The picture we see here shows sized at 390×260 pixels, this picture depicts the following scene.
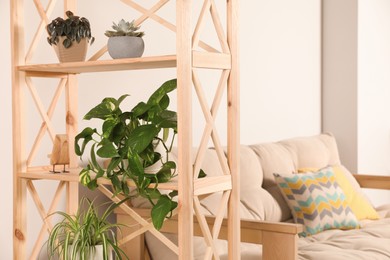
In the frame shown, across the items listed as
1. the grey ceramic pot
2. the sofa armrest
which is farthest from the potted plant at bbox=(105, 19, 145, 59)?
the sofa armrest

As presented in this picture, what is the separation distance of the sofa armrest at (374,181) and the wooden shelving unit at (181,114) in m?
2.00

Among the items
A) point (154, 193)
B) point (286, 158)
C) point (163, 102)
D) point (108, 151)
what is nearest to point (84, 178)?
point (108, 151)

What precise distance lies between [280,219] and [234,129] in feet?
4.58

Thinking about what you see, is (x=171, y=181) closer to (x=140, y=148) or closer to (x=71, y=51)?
(x=140, y=148)

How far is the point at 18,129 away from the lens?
2.67 metres

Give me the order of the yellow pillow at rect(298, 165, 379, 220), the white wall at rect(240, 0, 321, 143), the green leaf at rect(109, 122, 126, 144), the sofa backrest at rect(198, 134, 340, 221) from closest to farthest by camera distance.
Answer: the green leaf at rect(109, 122, 126, 144), the sofa backrest at rect(198, 134, 340, 221), the yellow pillow at rect(298, 165, 379, 220), the white wall at rect(240, 0, 321, 143)

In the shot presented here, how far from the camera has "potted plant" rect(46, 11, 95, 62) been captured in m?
2.58

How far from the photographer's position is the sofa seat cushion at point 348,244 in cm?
327

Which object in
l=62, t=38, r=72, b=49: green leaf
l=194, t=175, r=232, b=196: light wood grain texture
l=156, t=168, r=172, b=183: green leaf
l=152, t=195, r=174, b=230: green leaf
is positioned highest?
l=62, t=38, r=72, b=49: green leaf

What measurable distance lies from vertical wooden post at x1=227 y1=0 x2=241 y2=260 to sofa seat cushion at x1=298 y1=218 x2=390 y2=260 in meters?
0.75

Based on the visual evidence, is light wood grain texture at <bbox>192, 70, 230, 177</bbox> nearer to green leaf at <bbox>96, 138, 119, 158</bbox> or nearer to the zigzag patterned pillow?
green leaf at <bbox>96, 138, 119, 158</bbox>

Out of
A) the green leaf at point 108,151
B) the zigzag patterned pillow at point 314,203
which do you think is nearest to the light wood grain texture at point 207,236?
the green leaf at point 108,151
